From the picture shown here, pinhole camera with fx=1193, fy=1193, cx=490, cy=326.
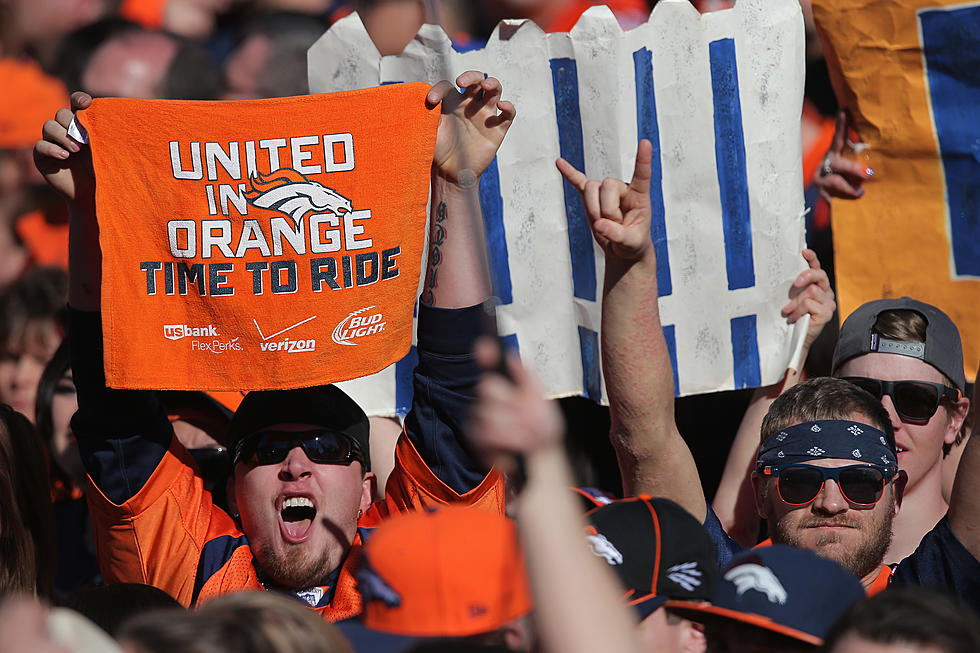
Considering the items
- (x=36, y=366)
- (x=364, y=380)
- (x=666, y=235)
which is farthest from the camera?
(x=36, y=366)

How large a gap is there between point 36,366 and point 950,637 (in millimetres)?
3377

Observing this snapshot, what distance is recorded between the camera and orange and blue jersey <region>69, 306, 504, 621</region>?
2.88 metres

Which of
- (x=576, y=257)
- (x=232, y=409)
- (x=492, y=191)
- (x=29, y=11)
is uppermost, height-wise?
(x=29, y=11)

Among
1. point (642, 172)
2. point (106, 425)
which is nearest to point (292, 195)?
point (106, 425)

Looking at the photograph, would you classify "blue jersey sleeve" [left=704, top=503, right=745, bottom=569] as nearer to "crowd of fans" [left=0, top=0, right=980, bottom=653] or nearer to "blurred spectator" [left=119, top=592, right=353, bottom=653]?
"crowd of fans" [left=0, top=0, right=980, bottom=653]

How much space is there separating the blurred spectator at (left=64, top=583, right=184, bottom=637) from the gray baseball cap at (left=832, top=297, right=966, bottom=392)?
1841 mm

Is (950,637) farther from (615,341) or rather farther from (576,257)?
(576,257)

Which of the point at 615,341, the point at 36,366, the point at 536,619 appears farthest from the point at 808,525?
the point at 36,366

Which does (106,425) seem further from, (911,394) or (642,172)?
(911,394)

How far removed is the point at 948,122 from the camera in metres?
3.34

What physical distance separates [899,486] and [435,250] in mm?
1273

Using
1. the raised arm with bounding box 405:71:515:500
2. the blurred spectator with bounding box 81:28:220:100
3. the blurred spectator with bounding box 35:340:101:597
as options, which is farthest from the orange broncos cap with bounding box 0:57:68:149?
the raised arm with bounding box 405:71:515:500

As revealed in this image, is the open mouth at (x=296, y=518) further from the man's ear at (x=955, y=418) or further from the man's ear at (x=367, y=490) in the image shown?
the man's ear at (x=955, y=418)

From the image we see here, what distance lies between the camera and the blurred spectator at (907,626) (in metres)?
1.75
